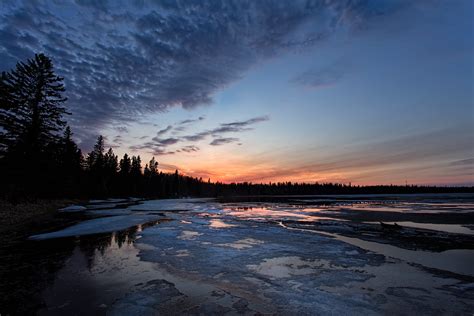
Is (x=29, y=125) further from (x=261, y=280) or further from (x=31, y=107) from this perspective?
(x=261, y=280)

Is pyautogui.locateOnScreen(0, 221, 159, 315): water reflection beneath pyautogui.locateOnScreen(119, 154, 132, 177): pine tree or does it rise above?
beneath

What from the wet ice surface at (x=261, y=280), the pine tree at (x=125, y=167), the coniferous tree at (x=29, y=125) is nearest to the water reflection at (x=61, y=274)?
the wet ice surface at (x=261, y=280)

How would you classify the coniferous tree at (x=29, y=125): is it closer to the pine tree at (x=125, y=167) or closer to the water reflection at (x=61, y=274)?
the water reflection at (x=61, y=274)

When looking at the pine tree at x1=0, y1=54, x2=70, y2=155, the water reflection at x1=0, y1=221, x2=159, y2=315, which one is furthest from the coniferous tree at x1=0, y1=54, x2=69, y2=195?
the water reflection at x1=0, y1=221, x2=159, y2=315

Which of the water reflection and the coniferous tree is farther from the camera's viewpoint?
the coniferous tree

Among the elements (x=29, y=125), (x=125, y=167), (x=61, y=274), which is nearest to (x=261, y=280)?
(x=61, y=274)

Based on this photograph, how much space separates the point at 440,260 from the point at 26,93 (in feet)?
133

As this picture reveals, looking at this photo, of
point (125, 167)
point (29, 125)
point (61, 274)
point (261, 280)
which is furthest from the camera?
point (125, 167)

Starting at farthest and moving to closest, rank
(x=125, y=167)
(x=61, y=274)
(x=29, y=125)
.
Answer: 1. (x=125, y=167)
2. (x=29, y=125)
3. (x=61, y=274)

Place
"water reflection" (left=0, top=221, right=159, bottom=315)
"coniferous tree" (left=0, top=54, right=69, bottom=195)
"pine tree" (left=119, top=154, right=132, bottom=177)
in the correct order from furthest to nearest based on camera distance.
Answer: "pine tree" (left=119, top=154, right=132, bottom=177) < "coniferous tree" (left=0, top=54, right=69, bottom=195) < "water reflection" (left=0, top=221, right=159, bottom=315)

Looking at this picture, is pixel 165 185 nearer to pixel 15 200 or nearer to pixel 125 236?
pixel 15 200

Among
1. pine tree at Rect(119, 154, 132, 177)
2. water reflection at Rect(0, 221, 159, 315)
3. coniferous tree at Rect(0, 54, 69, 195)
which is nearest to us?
water reflection at Rect(0, 221, 159, 315)

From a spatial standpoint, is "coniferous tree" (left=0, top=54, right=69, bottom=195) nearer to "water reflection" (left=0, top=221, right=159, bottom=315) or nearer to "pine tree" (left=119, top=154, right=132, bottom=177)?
"water reflection" (left=0, top=221, right=159, bottom=315)

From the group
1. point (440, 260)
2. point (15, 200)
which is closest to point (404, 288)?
point (440, 260)
